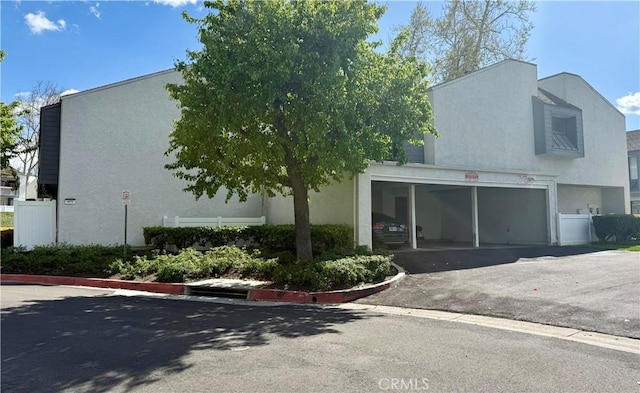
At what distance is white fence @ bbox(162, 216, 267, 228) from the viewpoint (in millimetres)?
18672

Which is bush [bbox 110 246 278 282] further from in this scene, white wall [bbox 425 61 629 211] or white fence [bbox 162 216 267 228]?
white wall [bbox 425 61 629 211]

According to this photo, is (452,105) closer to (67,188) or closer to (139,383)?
(67,188)

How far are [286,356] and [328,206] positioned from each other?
466 inches

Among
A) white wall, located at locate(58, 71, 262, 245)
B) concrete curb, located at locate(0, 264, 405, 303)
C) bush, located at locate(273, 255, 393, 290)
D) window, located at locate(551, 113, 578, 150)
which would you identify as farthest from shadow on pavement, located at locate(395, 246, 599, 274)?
white wall, located at locate(58, 71, 262, 245)

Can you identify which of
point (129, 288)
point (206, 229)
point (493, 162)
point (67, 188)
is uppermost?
point (493, 162)

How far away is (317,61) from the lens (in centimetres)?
1043

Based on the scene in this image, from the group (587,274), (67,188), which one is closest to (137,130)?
(67,188)

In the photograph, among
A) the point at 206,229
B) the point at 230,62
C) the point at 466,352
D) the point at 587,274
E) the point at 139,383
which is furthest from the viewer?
the point at 206,229

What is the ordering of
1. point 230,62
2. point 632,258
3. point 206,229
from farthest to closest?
point 206,229, point 632,258, point 230,62

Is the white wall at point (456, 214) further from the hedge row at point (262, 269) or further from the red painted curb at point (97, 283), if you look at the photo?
the red painted curb at point (97, 283)

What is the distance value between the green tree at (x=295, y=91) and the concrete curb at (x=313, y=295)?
3038mm

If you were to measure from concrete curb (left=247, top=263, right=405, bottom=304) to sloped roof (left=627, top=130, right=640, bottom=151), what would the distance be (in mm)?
34038

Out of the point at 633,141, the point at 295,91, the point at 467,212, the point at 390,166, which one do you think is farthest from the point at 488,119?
the point at 633,141

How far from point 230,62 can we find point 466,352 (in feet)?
25.7
